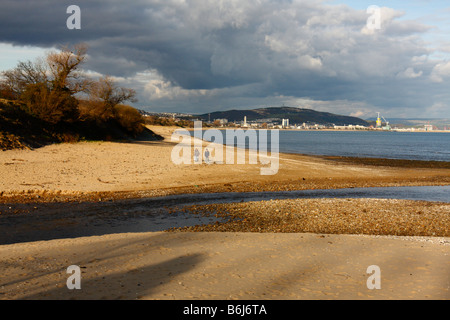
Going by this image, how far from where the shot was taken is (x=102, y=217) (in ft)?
46.9

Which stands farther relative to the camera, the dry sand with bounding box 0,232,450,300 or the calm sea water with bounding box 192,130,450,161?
the calm sea water with bounding box 192,130,450,161

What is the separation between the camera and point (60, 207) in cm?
1555

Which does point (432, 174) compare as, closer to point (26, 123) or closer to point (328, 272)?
point (328, 272)

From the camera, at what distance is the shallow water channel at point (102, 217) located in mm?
12180

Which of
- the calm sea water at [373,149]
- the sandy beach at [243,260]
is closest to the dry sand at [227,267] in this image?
the sandy beach at [243,260]

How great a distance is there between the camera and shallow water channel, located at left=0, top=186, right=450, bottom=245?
12.2 metres

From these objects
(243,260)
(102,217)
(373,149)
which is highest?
(373,149)

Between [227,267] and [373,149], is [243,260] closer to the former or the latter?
[227,267]

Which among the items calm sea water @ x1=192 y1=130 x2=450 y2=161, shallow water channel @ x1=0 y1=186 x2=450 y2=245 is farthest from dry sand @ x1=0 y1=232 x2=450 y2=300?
calm sea water @ x1=192 y1=130 x2=450 y2=161

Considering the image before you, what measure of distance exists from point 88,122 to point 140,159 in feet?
51.5

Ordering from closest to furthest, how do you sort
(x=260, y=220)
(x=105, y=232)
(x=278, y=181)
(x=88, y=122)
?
(x=105, y=232) → (x=260, y=220) → (x=278, y=181) → (x=88, y=122)

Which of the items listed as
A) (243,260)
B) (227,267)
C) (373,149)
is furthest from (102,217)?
(373,149)

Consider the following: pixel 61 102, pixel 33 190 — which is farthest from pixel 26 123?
pixel 33 190

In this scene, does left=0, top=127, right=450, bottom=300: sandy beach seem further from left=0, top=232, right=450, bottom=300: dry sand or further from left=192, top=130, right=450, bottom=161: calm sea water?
left=192, top=130, right=450, bottom=161: calm sea water
